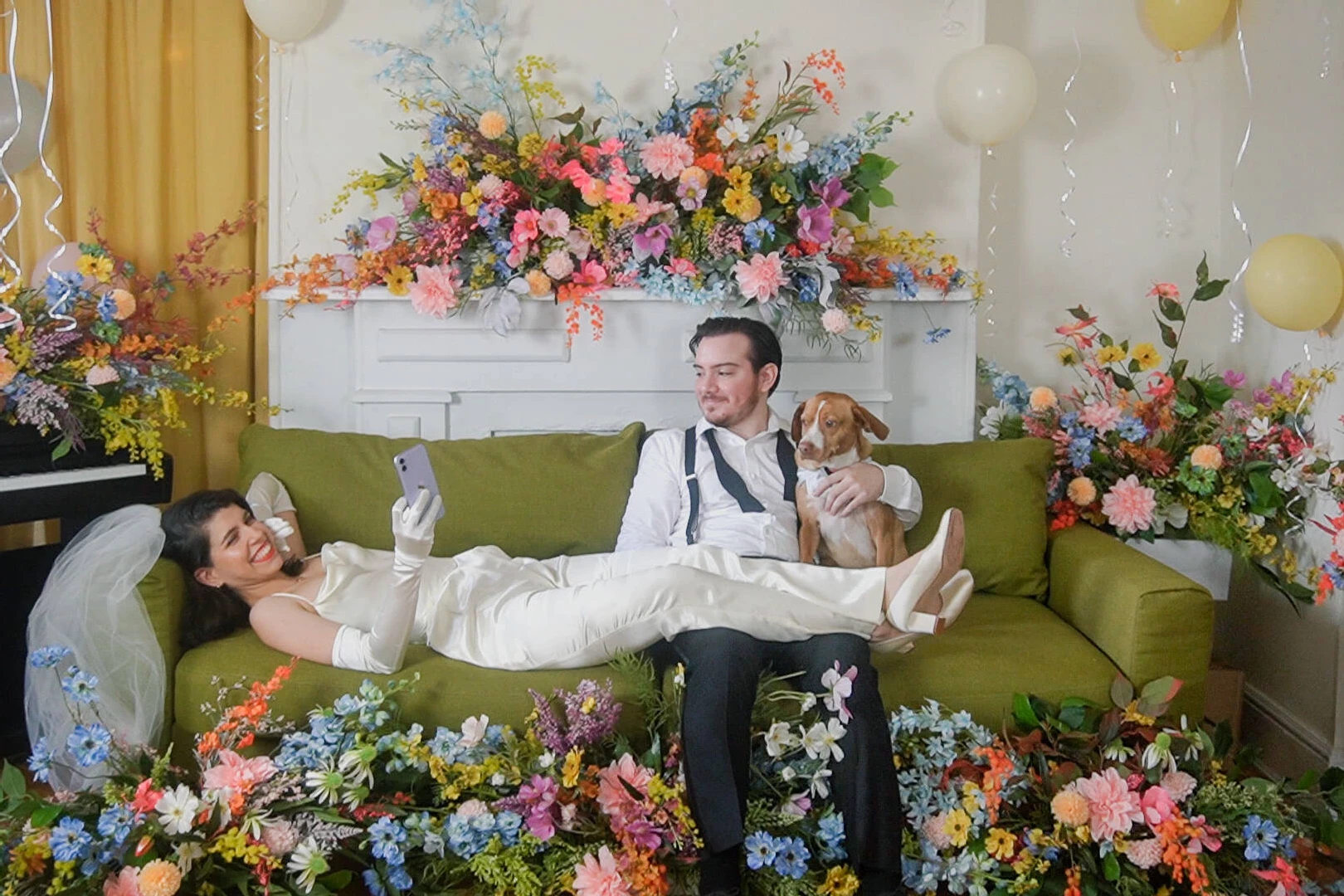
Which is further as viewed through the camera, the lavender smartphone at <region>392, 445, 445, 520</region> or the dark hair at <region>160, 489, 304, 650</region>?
the dark hair at <region>160, 489, 304, 650</region>

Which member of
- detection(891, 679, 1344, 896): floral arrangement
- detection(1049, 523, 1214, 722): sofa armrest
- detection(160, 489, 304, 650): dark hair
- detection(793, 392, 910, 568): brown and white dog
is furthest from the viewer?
detection(793, 392, 910, 568): brown and white dog

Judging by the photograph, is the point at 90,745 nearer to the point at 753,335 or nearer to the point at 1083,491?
the point at 753,335

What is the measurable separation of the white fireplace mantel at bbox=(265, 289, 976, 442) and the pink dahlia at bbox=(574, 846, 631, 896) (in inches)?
55.2

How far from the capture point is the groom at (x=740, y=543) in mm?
1964

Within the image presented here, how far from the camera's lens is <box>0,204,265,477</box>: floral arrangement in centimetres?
246

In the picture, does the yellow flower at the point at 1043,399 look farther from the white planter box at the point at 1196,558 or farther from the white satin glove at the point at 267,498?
the white satin glove at the point at 267,498

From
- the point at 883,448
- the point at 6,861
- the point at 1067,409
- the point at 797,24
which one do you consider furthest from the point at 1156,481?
the point at 6,861

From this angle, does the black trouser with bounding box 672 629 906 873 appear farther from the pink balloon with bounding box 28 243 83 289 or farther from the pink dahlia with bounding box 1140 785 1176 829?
the pink balloon with bounding box 28 243 83 289

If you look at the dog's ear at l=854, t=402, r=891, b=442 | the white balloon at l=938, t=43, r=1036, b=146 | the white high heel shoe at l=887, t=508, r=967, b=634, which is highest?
the white balloon at l=938, t=43, r=1036, b=146

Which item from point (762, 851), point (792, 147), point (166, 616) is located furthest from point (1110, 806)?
point (166, 616)

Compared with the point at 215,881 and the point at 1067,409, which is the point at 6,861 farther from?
the point at 1067,409

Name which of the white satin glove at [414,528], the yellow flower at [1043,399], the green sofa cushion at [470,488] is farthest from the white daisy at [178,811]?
the yellow flower at [1043,399]

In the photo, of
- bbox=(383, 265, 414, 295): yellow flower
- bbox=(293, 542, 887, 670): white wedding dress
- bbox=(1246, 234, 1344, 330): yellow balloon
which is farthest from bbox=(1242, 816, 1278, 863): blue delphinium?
→ bbox=(383, 265, 414, 295): yellow flower

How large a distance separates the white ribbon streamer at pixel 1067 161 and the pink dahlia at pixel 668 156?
4.02 ft
